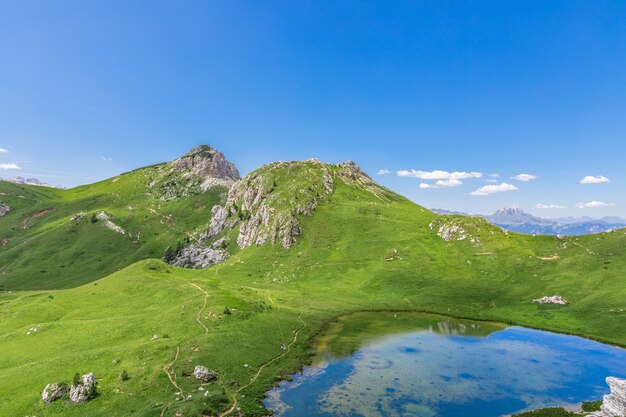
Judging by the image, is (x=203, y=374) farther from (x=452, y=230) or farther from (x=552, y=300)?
(x=452, y=230)

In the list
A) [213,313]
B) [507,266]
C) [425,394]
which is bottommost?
[425,394]

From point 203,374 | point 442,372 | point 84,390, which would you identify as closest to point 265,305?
point 203,374

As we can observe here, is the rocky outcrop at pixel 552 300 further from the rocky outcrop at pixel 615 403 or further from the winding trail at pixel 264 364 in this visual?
the winding trail at pixel 264 364

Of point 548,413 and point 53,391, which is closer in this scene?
point 548,413

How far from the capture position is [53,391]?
5322cm

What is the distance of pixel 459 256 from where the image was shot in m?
162

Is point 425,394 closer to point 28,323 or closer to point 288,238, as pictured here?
point 28,323

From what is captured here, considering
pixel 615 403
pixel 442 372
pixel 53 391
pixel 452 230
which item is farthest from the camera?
pixel 452 230

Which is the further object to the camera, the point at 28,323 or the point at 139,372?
the point at 28,323

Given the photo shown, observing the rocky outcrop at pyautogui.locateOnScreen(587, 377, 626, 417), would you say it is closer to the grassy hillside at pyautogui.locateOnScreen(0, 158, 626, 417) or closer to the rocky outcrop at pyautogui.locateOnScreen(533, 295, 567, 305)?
the grassy hillside at pyautogui.locateOnScreen(0, 158, 626, 417)

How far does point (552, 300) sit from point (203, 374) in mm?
116058

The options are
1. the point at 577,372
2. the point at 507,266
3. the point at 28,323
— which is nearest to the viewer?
the point at 577,372

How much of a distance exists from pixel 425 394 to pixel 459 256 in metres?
114

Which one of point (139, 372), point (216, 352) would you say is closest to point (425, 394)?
point (216, 352)
